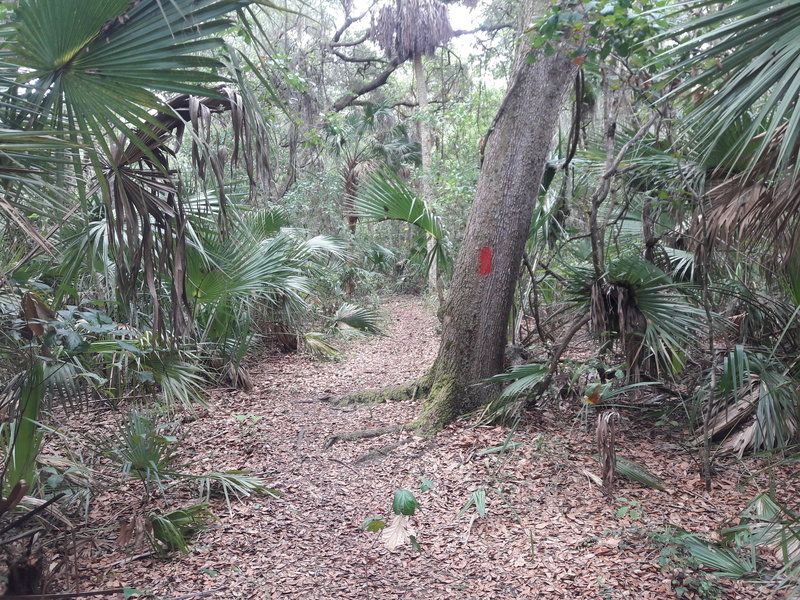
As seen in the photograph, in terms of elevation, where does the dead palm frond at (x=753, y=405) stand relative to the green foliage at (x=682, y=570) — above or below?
above

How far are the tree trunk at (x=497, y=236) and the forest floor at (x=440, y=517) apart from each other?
464 mm

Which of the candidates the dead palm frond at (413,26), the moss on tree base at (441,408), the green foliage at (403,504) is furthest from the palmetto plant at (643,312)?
the dead palm frond at (413,26)

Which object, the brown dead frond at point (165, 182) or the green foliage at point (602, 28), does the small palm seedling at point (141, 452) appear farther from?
the green foliage at point (602, 28)

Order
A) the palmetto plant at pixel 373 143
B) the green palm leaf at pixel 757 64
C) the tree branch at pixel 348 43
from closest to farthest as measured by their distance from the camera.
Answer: the green palm leaf at pixel 757 64, the palmetto plant at pixel 373 143, the tree branch at pixel 348 43

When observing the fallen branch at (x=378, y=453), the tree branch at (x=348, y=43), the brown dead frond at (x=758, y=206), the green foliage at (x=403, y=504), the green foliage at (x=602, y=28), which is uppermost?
the tree branch at (x=348, y=43)

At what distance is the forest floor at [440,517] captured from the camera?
325cm

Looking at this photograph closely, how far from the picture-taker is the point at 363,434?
17.1ft

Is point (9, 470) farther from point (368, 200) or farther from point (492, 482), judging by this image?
point (368, 200)

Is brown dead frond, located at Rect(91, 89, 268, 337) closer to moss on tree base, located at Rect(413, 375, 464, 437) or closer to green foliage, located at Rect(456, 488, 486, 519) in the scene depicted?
green foliage, located at Rect(456, 488, 486, 519)

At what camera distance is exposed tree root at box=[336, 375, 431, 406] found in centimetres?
584

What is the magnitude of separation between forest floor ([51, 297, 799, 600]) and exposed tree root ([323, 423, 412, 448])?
80 mm

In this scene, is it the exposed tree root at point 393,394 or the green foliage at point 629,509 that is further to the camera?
the exposed tree root at point 393,394

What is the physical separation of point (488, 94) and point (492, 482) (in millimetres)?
12264

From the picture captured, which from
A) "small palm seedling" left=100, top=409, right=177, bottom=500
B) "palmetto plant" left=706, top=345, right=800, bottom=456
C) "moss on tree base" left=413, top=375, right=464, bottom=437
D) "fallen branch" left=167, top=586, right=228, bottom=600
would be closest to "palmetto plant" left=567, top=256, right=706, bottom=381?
"palmetto plant" left=706, top=345, right=800, bottom=456
